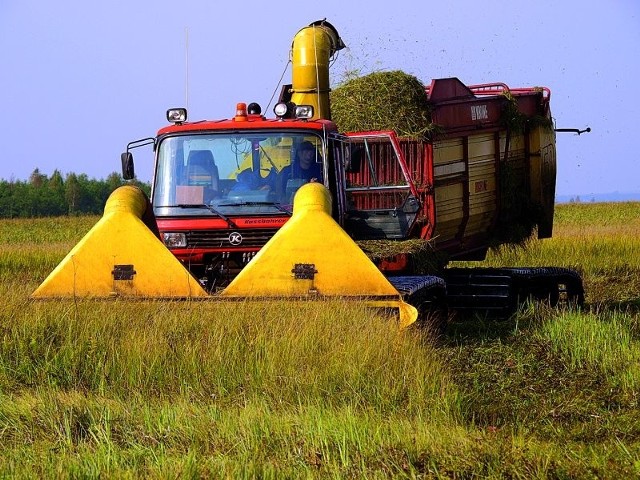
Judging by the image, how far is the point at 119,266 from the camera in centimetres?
1112

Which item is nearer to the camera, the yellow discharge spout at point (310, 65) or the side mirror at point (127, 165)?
the side mirror at point (127, 165)

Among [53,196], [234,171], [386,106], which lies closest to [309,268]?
[234,171]

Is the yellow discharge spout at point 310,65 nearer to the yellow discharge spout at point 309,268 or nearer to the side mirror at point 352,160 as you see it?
the side mirror at point 352,160

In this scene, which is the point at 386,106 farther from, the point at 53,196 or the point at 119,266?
the point at 53,196

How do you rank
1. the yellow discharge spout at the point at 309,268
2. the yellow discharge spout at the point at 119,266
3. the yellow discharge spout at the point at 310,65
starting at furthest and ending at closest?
the yellow discharge spout at the point at 310,65, the yellow discharge spout at the point at 119,266, the yellow discharge spout at the point at 309,268

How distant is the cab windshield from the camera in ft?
39.2

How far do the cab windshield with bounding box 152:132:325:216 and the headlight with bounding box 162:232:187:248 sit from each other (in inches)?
8.5

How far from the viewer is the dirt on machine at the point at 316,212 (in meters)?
10.8

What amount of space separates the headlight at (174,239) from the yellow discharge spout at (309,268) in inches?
56.5

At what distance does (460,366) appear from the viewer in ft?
34.4

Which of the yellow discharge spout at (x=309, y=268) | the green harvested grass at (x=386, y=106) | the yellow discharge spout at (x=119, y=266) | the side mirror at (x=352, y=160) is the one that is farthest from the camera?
the green harvested grass at (x=386, y=106)

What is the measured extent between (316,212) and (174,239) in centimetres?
185

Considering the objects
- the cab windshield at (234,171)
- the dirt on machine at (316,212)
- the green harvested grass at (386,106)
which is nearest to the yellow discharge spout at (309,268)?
the dirt on machine at (316,212)

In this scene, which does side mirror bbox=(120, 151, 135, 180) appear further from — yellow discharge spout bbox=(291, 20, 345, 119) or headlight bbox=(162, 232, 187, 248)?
yellow discharge spout bbox=(291, 20, 345, 119)
